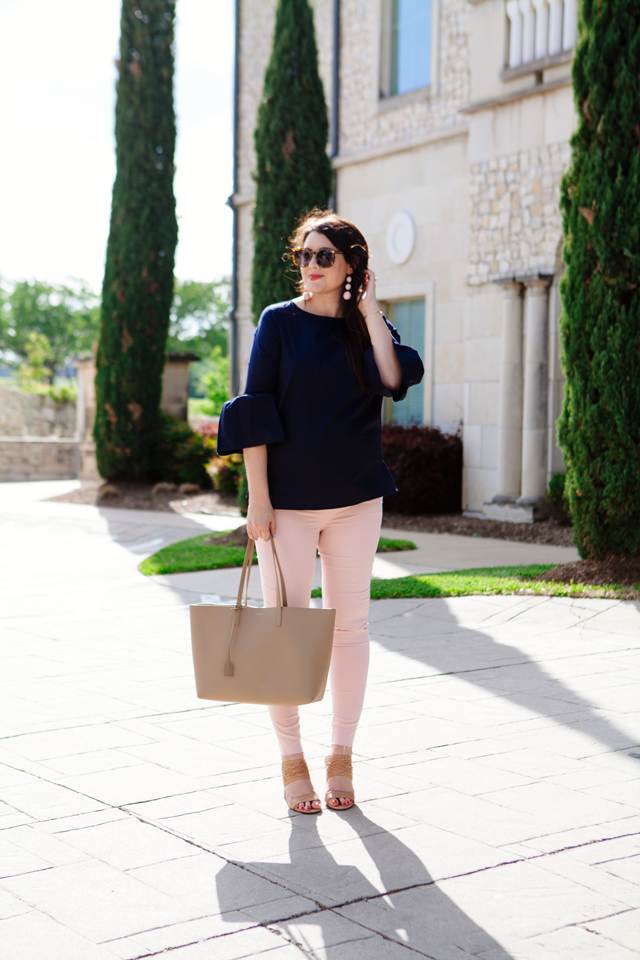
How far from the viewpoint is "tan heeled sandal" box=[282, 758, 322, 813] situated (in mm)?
3404

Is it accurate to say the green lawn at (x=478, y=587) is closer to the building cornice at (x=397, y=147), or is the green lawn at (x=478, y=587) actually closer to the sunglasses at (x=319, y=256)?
the sunglasses at (x=319, y=256)

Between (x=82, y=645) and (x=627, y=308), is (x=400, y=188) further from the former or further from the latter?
(x=82, y=645)

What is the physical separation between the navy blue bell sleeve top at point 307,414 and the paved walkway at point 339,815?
108 centimetres

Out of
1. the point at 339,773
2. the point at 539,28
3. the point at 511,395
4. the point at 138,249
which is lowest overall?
the point at 339,773

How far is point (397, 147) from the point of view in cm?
1506

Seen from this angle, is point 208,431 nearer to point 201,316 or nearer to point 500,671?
point 500,671

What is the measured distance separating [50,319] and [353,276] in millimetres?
61470

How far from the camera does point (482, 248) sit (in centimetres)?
1329

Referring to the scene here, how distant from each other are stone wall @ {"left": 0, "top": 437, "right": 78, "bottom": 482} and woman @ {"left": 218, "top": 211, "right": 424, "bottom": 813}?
72.1ft

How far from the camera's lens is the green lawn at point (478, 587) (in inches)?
290

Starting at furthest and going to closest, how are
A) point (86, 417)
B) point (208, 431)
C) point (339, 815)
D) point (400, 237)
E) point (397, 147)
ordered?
point (86, 417) < point (208, 431) < point (397, 147) < point (400, 237) < point (339, 815)

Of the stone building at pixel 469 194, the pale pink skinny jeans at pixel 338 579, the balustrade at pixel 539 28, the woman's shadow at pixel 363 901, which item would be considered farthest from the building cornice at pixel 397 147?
the woman's shadow at pixel 363 901

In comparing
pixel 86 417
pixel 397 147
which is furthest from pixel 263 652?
pixel 86 417

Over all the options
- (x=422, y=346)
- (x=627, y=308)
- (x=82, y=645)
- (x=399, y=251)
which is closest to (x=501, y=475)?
(x=422, y=346)
